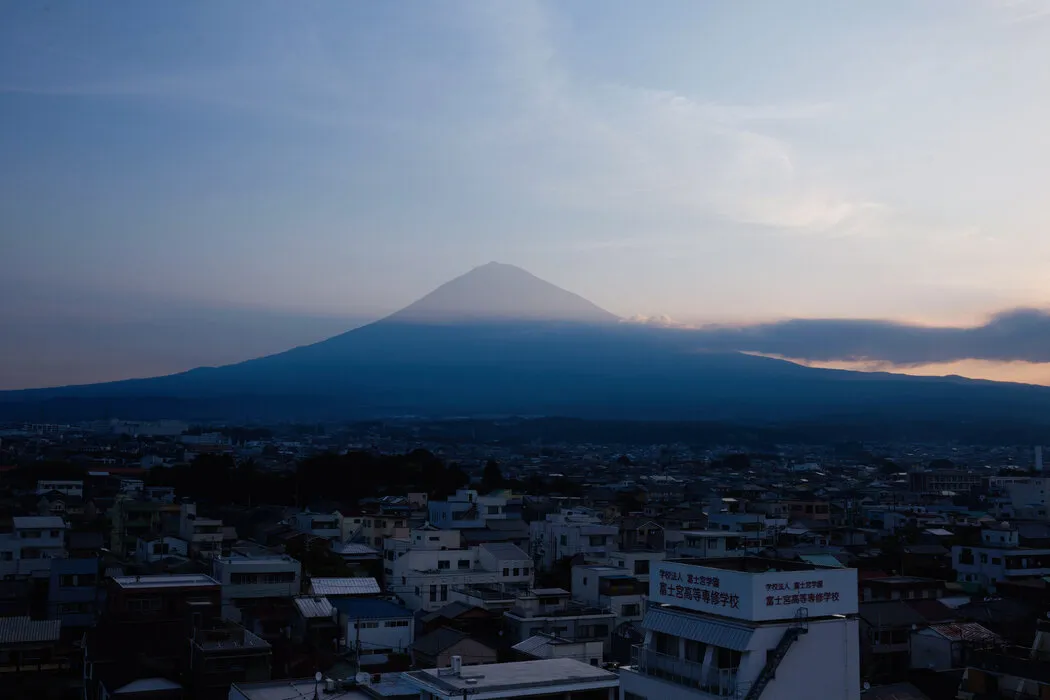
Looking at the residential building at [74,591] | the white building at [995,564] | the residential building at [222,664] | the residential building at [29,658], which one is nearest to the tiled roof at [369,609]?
the residential building at [222,664]

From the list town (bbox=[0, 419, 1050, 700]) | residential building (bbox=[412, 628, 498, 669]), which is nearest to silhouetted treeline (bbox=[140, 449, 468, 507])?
town (bbox=[0, 419, 1050, 700])

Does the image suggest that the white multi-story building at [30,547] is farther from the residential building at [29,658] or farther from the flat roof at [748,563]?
the flat roof at [748,563]

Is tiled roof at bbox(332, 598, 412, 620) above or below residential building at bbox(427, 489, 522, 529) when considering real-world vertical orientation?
below

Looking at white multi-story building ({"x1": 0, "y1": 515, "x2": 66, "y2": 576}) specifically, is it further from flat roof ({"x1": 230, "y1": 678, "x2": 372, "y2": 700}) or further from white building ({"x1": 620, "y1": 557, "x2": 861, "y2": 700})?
white building ({"x1": 620, "y1": 557, "x2": 861, "y2": 700})

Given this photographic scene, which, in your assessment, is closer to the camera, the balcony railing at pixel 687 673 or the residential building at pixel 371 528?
the balcony railing at pixel 687 673

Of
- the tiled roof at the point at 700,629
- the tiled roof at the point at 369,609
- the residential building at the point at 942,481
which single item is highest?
the tiled roof at the point at 700,629

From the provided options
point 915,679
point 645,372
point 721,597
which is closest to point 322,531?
point 915,679

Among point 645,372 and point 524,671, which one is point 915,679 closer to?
point 524,671
